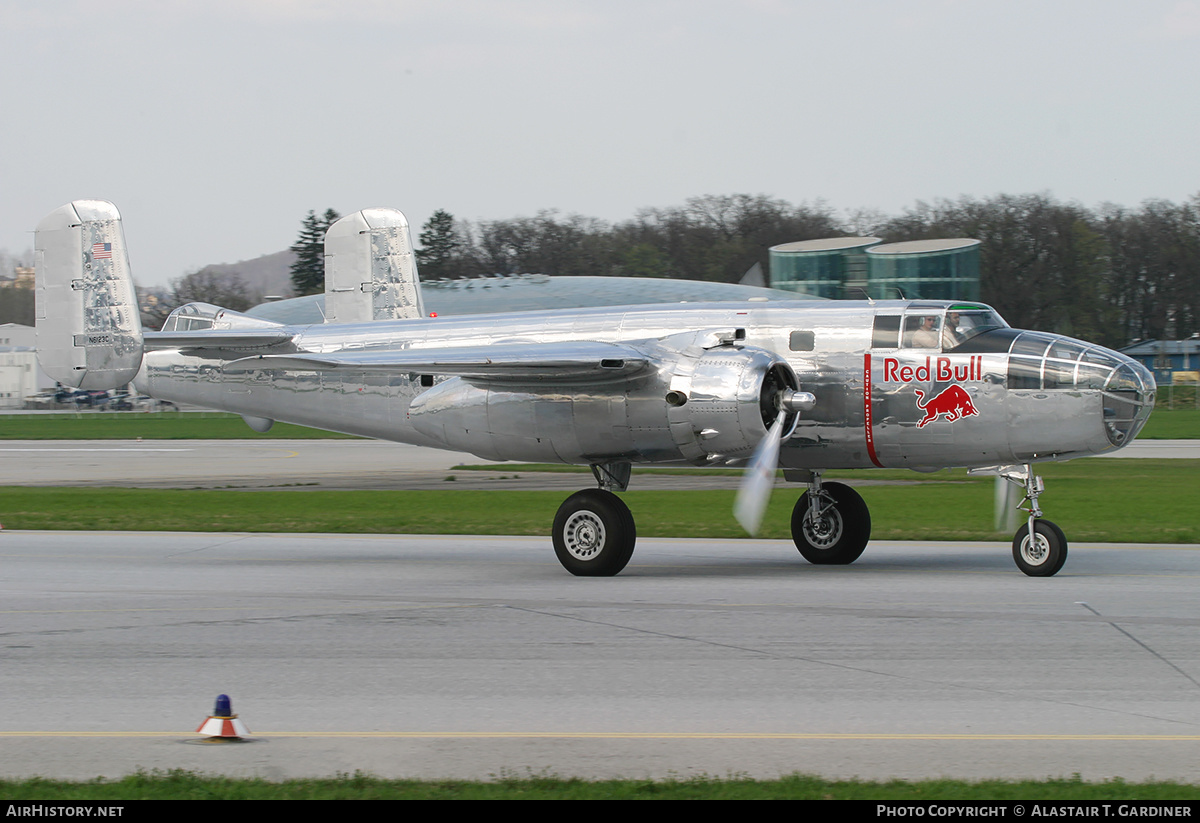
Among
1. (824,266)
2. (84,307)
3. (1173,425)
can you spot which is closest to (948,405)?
(84,307)

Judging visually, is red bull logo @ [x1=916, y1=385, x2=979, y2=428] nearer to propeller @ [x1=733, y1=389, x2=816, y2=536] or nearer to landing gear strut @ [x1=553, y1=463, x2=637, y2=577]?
propeller @ [x1=733, y1=389, x2=816, y2=536]

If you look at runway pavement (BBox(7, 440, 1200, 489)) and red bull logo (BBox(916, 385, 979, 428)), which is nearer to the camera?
red bull logo (BBox(916, 385, 979, 428))

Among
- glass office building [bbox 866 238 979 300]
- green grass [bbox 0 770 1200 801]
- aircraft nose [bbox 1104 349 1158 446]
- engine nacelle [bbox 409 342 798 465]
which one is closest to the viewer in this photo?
green grass [bbox 0 770 1200 801]

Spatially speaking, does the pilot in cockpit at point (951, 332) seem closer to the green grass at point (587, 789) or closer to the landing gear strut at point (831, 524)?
the landing gear strut at point (831, 524)

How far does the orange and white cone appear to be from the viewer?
25.3 feet

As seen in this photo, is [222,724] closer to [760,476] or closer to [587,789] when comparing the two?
[587,789]

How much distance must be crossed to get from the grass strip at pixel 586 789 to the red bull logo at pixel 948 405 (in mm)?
8555

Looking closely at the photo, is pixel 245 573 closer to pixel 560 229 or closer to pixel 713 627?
pixel 713 627

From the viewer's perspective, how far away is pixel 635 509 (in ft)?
85.0

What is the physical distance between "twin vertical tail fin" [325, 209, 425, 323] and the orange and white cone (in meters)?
15.1

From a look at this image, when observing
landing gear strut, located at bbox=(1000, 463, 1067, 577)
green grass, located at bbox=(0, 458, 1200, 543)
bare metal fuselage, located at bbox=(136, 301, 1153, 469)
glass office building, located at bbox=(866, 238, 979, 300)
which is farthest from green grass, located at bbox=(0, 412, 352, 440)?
landing gear strut, located at bbox=(1000, 463, 1067, 577)

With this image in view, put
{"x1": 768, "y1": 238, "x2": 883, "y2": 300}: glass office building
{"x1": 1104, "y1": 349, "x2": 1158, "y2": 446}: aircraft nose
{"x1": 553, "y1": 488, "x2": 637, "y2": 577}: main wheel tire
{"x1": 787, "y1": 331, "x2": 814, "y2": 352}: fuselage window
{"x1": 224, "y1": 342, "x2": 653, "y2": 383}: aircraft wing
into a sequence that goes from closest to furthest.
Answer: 1. {"x1": 1104, "y1": 349, "x2": 1158, "y2": 446}: aircraft nose
2. {"x1": 224, "y1": 342, "x2": 653, "y2": 383}: aircraft wing
3. {"x1": 553, "y1": 488, "x2": 637, "y2": 577}: main wheel tire
4. {"x1": 787, "y1": 331, "x2": 814, "y2": 352}: fuselage window
5. {"x1": 768, "y1": 238, "x2": 883, "y2": 300}: glass office building

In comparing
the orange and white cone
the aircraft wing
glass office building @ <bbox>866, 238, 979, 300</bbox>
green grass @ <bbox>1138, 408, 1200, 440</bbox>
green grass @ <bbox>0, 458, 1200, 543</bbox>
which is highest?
glass office building @ <bbox>866, 238, 979, 300</bbox>

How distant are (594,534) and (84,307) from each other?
953cm
